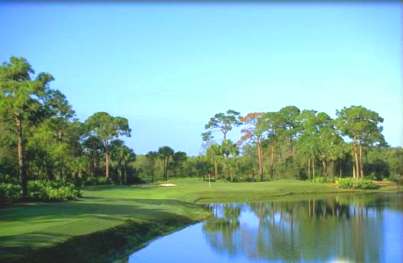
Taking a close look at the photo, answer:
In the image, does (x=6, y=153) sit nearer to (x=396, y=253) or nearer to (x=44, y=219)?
(x=44, y=219)

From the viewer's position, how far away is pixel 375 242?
24859 mm

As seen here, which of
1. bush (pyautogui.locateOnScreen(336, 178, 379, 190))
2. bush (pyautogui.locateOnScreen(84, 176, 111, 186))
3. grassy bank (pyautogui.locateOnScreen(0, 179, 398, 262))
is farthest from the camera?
bush (pyautogui.locateOnScreen(84, 176, 111, 186))

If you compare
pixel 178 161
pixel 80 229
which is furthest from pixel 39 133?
pixel 178 161

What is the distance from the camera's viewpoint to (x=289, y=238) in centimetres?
2659

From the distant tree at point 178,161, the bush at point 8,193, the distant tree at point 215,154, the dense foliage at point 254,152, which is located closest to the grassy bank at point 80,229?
the bush at point 8,193

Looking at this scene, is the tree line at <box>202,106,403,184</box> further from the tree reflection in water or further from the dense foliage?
the tree reflection in water

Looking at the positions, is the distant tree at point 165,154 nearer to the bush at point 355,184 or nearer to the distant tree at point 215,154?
the distant tree at point 215,154

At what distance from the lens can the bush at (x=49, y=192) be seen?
35.3 metres

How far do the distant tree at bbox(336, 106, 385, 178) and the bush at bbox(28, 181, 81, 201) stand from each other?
173 ft

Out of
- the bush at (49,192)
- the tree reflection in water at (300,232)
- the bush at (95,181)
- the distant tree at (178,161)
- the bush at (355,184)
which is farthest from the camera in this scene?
the distant tree at (178,161)

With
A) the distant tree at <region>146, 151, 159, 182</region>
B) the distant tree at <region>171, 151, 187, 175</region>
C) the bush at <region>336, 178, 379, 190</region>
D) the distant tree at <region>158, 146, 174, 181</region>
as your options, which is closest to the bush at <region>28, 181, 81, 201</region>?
the bush at <region>336, 178, 379, 190</region>

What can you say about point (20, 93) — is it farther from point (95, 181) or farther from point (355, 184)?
point (355, 184)

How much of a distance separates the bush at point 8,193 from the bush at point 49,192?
1.53 metres

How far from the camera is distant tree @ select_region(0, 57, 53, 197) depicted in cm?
3466
